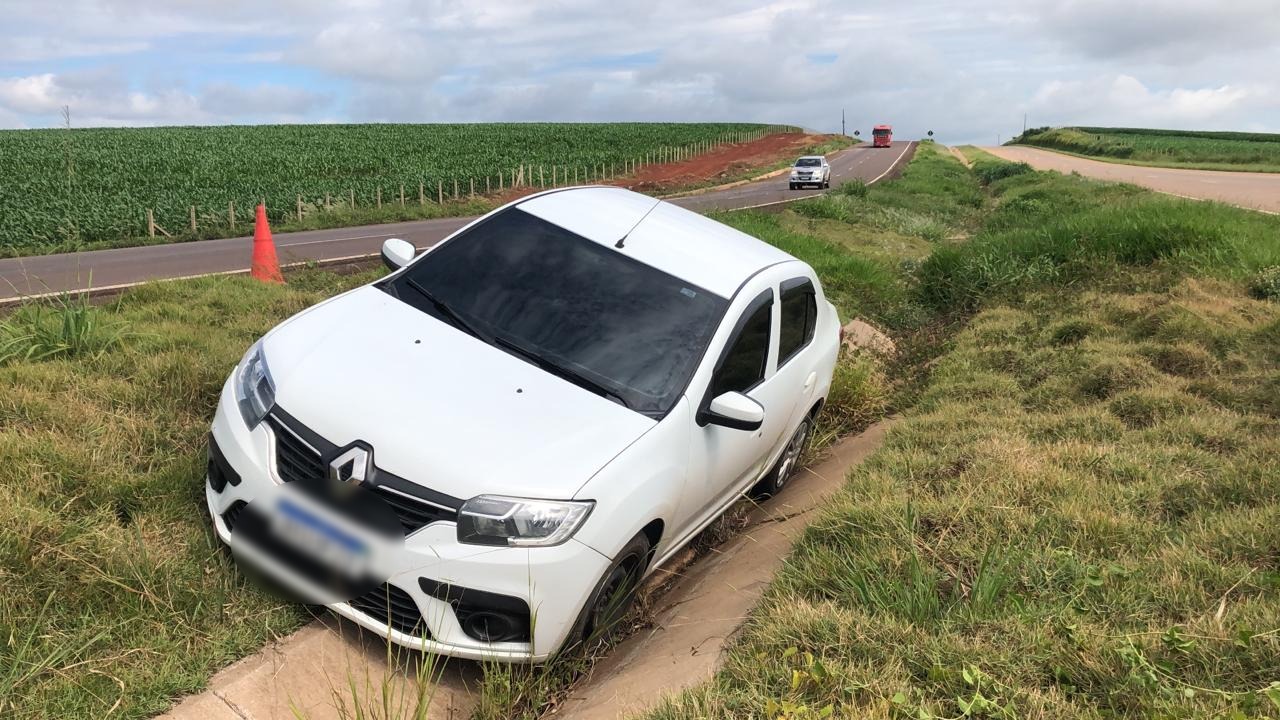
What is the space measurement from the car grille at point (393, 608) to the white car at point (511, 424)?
11mm

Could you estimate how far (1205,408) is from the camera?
5453 mm

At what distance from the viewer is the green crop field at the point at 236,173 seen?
18766 mm

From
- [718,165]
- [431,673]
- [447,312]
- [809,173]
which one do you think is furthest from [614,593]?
[718,165]

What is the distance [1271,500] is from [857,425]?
309cm

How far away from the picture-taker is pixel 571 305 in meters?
4.09

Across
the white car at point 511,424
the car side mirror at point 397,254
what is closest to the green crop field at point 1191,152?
the white car at point 511,424

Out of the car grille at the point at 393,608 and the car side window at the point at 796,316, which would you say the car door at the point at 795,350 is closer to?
the car side window at the point at 796,316

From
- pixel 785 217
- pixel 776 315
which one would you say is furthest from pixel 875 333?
pixel 785 217

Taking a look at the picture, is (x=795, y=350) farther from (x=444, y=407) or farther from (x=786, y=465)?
(x=444, y=407)

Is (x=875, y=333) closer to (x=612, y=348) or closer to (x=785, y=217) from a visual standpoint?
(x=612, y=348)

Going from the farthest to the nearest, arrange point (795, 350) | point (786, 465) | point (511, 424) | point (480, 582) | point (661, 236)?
1. point (786, 465)
2. point (795, 350)
3. point (661, 236)
4. point (511, 424)
5. point (480, 582)

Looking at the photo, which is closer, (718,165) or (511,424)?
(511,424)

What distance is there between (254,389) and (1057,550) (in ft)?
11.4

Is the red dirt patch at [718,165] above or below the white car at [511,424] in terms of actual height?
above
